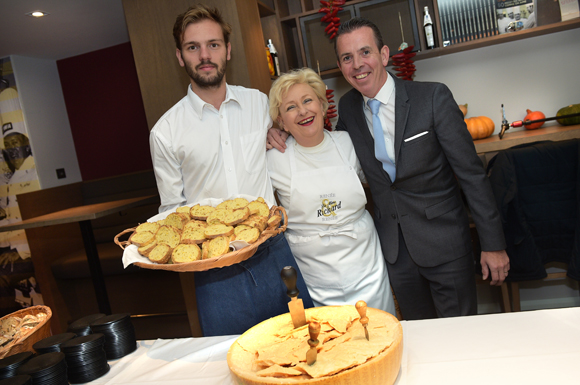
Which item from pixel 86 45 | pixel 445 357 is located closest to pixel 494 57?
pixel 445 357

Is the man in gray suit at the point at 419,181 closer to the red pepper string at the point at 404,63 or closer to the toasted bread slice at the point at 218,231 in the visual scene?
the toasted bread slice at the point at 218,231

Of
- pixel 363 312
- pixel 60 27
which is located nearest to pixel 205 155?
pixel 363 312

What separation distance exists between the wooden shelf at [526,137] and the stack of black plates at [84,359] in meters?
2.53

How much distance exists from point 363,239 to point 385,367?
103cm

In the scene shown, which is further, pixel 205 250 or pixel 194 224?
pixel 194 224

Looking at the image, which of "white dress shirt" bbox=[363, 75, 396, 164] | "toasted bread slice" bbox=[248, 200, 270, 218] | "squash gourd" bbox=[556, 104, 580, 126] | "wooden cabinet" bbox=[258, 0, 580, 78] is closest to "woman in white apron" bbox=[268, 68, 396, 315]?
"white dress shirt" bbox=[363, 75, 396, 164]

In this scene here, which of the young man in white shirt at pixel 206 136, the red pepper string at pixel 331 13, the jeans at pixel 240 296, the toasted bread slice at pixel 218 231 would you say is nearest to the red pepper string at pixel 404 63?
the red pepper string at pixel 331 13

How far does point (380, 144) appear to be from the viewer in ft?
6.26

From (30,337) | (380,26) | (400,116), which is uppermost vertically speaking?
(380,26)

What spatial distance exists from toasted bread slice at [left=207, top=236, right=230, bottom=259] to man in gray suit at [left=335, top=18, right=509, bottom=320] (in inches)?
34.6

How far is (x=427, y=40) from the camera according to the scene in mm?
3082

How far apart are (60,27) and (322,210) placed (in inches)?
145

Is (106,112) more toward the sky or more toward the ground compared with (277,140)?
more toward the sky

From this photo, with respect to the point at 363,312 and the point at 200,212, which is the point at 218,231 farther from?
the point at 363,312
